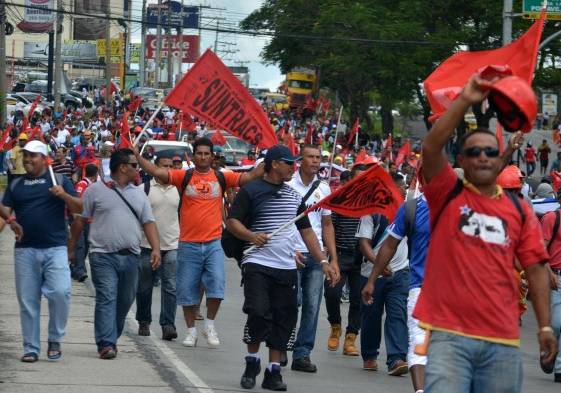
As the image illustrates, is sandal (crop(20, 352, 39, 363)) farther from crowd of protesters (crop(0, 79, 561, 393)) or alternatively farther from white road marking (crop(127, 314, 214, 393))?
white road marking (crop(127, 314, 214, 393))

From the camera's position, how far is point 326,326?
15.2m

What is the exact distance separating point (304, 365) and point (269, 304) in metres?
1.43

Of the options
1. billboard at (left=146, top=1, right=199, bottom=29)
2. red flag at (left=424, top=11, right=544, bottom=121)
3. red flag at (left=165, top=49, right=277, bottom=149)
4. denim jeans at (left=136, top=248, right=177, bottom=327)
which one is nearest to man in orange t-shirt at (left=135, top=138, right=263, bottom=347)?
denim jeans at (left=136, top=248, right=177, bottom=327)

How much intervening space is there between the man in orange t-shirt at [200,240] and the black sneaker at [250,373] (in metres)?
2.02

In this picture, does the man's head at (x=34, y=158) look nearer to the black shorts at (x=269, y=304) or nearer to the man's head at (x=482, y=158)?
the black shorts at (x=269, y=304)

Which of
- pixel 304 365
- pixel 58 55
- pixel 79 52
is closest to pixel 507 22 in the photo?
pixel 304 365

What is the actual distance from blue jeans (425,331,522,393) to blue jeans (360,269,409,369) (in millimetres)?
5353

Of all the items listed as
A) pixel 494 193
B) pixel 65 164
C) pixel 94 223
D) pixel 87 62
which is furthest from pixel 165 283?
pixel 87 62

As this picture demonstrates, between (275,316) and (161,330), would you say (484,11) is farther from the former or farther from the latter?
(275,316)

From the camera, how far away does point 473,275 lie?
6.02 metres

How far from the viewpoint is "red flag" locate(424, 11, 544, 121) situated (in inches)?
322

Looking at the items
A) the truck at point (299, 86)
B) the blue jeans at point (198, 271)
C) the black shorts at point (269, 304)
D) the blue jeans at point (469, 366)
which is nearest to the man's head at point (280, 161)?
the black shorts at point (269, 304)

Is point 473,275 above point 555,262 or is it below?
above

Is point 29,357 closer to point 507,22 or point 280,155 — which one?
point 280,155
